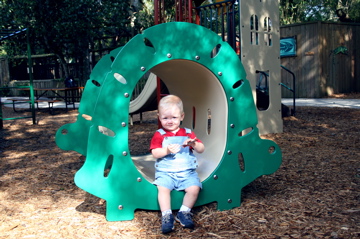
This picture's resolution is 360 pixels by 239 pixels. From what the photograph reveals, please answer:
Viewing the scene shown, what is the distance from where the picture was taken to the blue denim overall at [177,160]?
3100 mm

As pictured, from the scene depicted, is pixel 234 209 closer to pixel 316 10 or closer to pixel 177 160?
pixel 177 160

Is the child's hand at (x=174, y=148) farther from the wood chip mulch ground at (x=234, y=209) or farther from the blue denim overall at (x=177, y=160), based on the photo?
the wood chip mulch ground at (x=234, y=209)

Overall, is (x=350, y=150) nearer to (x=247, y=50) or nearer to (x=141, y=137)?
(x=247, y=50)

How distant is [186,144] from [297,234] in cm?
100

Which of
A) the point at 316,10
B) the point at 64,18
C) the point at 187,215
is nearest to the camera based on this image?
the point at 187,215

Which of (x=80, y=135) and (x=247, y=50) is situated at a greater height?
(x=247, y=50)

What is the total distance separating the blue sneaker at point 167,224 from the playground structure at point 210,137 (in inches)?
10.4

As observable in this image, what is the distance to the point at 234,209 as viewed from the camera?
317 centimetres

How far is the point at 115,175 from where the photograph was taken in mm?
2904

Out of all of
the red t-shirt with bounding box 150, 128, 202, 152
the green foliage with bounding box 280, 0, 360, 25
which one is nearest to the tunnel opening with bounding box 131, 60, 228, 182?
the red t-shirt with bounding box 150, 128, 202, 152

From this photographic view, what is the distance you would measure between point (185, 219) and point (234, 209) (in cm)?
54

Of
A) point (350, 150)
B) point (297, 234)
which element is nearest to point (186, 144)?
point (297, 234)

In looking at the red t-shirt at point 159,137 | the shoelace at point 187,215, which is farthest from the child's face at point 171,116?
the shoelace at point 187,215

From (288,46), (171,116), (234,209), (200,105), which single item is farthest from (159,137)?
(288,46)
